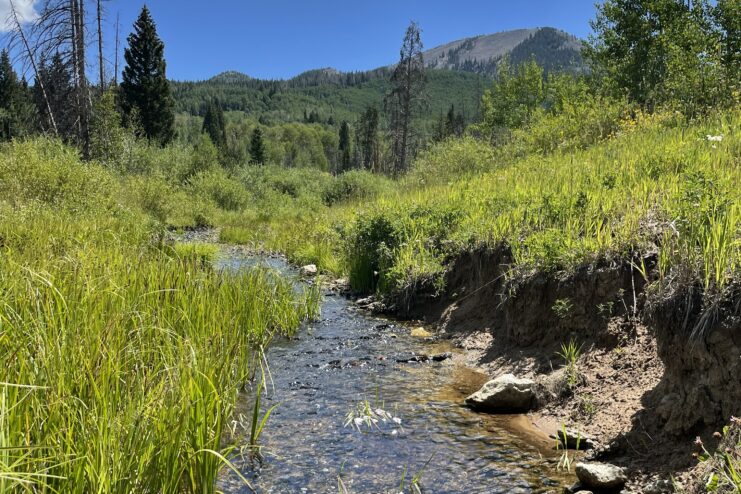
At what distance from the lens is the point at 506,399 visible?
5219 mm

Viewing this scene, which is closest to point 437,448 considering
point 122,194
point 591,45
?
point 122,194

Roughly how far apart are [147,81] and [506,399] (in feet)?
177

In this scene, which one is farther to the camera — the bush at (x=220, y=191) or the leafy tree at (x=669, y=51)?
the bush at (x=220, y=191)

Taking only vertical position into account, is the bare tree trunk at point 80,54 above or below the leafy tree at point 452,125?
below

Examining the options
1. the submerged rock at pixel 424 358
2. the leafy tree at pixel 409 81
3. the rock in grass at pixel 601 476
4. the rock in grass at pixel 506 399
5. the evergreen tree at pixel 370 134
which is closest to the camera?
the rock in grass at pixel 601 476

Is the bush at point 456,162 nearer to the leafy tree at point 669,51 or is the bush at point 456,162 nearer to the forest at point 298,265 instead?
the forest at point 298,265

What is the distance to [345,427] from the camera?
4812 mm

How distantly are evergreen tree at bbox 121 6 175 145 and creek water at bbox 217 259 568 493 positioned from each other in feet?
162

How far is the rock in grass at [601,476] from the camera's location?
3.62m

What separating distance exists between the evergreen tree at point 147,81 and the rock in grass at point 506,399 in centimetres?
5086

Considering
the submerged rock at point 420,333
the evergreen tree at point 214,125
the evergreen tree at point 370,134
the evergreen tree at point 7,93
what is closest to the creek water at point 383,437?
the submerged rock at point 420,333

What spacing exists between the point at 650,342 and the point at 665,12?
33.6 meters

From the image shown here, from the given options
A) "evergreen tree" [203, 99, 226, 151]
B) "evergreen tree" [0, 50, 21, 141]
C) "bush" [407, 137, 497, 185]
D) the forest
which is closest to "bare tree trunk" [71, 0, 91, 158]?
the forest

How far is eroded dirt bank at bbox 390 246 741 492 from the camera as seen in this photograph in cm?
365
